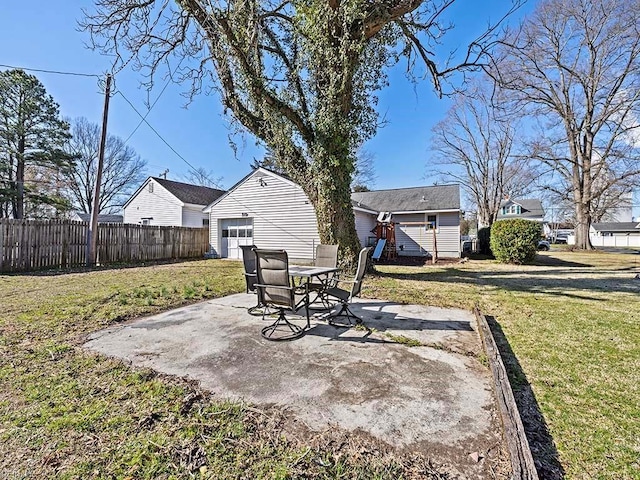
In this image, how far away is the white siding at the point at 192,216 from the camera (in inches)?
735

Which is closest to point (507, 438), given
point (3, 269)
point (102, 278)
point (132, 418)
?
point (132, 418)

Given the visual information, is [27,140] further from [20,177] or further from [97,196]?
[97,196]

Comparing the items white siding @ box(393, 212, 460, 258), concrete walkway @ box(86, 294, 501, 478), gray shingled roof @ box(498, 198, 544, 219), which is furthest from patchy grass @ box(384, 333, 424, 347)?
gray shingled roof @ box(498, 198, 544, 219)

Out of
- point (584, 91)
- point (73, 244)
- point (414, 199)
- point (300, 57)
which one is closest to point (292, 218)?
point (300, 57)

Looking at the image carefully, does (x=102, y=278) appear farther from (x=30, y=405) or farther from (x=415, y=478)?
(x=415, y=478)

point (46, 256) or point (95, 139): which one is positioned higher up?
point (95, 139)

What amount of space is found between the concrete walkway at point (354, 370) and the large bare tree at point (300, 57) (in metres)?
4.15

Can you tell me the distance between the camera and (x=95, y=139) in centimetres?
2834

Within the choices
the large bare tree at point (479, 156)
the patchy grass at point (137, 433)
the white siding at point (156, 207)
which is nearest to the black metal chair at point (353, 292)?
the patchy grass at point (137, 433)

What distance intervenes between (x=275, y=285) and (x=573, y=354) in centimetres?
355

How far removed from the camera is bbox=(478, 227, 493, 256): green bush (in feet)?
54.6

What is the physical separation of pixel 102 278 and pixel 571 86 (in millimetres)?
26297

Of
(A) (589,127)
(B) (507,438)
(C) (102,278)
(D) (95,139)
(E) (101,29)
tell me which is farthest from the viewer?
(D) (95,139)

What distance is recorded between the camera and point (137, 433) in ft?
6.38
